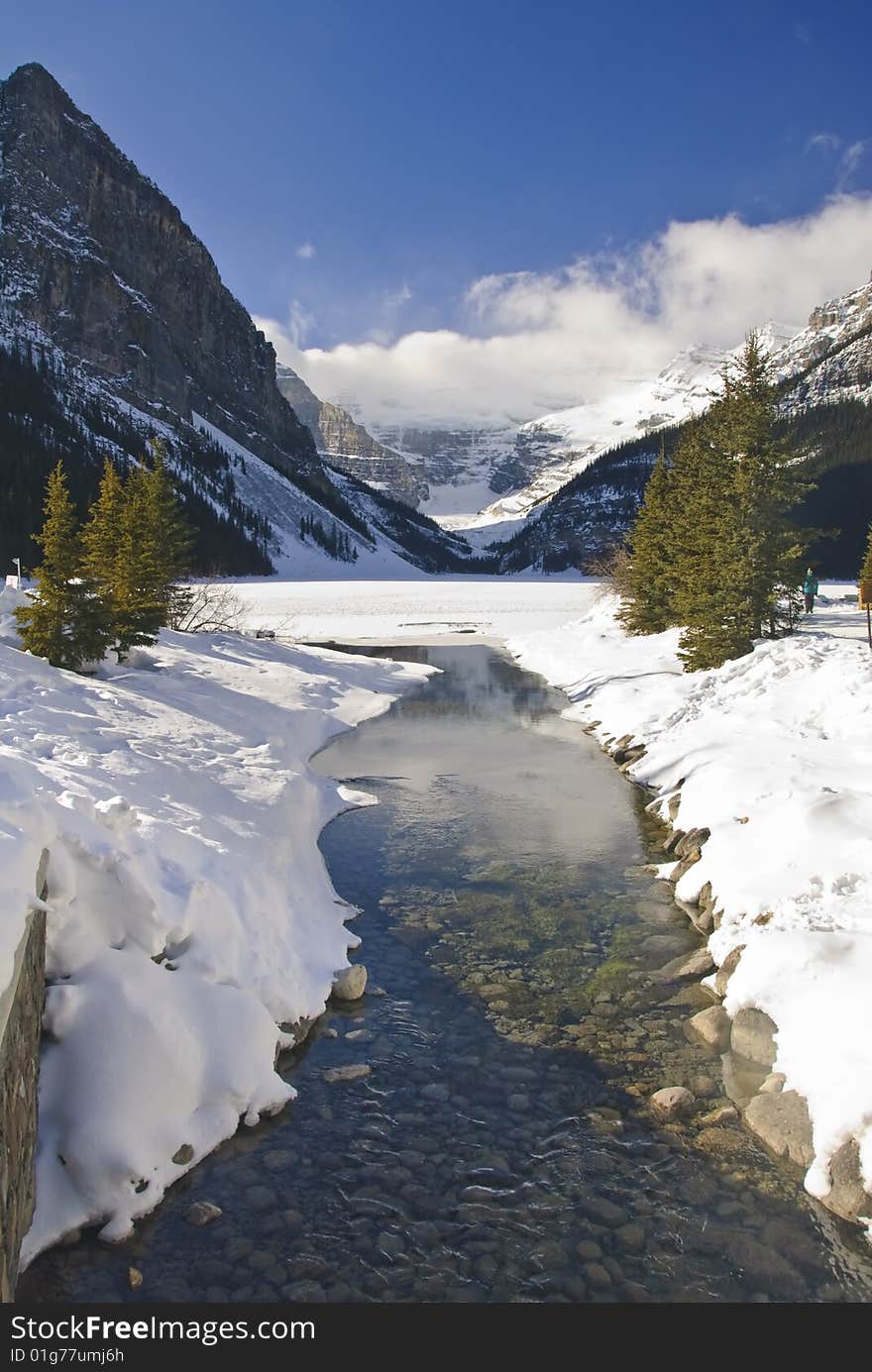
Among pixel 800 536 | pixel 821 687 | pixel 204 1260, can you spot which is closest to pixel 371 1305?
pixel 204 1260

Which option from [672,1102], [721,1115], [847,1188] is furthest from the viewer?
[672,1102]

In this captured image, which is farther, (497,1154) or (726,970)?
(726,970)

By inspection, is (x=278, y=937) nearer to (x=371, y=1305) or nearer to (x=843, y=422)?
(x=371, y=1305)

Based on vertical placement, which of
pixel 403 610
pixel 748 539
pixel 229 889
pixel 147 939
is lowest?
pixel 229 889

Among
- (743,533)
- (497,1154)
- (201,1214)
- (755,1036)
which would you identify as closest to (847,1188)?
(755,1036)

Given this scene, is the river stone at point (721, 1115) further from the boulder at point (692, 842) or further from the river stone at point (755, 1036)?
the boulder at point (692, 842)

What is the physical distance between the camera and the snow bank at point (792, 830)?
23.1ft

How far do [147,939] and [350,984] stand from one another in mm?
2745

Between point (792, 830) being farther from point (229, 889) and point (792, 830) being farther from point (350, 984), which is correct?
point (229, 889)

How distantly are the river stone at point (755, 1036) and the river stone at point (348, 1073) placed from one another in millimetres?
3831

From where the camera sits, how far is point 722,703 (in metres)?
20.3

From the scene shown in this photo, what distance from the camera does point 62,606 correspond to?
18.8 meters

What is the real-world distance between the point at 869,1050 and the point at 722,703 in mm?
14370

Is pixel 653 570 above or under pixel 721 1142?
above
